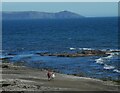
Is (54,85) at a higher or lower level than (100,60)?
higher

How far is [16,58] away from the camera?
261 feet

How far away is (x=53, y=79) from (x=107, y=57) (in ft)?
102

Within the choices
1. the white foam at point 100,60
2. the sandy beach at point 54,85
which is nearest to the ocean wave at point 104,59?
the white foam at point 100,60

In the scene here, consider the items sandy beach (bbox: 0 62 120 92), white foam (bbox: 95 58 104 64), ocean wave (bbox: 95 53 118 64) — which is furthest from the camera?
ocean wave (bbox: 95 53 118 64)

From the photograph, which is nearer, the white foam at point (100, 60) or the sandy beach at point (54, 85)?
the sandy beach at point (54, 85)

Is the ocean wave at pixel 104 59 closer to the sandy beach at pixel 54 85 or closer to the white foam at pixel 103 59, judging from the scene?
the white foam at pixel 103 59

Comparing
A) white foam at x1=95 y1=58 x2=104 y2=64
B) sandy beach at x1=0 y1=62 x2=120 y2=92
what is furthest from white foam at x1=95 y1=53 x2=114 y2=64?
sandy beach at x1=0 y1=62 x2=120 y2=92

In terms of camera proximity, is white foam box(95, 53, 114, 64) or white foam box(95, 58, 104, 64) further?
white foam box(95, 53, 114, 64)

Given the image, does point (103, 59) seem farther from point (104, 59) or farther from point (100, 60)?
point (100, 60)

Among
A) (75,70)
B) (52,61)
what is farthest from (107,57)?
(75,70)

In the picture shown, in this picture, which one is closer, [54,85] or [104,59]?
[54,85]

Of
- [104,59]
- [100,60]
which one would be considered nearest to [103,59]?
[104,59]

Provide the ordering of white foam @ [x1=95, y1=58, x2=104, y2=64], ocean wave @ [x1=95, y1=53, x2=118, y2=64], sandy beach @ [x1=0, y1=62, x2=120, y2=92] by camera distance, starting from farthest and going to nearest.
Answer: ocean wave @ [x1=95, y1=53, x2=118, y2=64] < white foam @ [x1=95, y1=58, x2=104, y2=64] < sandy beach @ [x1=0, y1=62, x2=120, y2=92]

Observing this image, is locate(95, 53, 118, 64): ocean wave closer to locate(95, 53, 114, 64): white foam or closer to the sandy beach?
locate(95, 53, 114, 64): white foam
